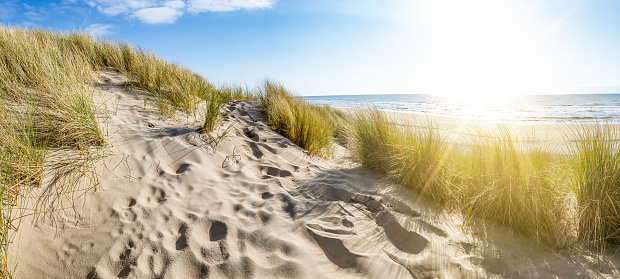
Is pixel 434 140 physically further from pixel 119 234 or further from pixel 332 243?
pixel 119 234

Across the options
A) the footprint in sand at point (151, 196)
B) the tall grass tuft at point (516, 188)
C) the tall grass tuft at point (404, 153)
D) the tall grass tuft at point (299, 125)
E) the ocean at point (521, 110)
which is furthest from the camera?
the ocean at point (521, 110)

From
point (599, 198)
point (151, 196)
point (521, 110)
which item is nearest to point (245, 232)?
point (151, 196)

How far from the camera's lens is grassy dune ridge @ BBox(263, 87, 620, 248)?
82.0 inches

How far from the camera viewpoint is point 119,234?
1.92 metres

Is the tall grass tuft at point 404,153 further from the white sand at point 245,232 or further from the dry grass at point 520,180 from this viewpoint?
the white sand at point 245,232

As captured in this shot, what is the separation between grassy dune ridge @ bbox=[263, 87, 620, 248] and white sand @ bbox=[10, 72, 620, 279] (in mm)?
186

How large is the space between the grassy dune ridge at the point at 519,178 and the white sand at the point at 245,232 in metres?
0.19

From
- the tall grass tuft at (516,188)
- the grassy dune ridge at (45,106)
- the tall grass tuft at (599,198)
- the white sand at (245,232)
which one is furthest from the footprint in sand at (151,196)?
the tall grass tuft at (599,198)

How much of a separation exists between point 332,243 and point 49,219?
198cm

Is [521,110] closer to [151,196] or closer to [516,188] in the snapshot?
[516,188]

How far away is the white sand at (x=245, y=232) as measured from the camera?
1.75 meters

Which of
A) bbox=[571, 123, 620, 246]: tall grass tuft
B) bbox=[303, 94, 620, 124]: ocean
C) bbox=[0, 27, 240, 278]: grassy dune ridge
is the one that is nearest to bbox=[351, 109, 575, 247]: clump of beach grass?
bbox=[571, 123, 620, 246]: tall grass tuft

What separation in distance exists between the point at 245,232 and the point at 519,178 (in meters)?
2.34

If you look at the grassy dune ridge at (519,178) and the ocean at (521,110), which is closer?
the grassy dune ridge at (519,178)
